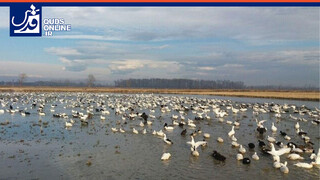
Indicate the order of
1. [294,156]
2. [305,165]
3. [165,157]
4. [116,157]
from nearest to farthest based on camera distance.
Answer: [305,165] < [165,157] < [116,157] < [294,156]

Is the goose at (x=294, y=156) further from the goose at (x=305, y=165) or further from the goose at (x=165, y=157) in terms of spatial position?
the goose at (x=165, y=157)

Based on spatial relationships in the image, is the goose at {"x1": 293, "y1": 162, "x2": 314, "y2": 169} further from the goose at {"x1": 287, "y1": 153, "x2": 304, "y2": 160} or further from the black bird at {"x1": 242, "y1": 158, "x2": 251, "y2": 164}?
the black bird at {"x1": 242, "y1": 158, "x2": 251, "y2": 164}

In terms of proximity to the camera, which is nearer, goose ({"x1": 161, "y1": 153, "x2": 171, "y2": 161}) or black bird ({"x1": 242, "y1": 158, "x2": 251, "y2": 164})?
black bird ({"x1": 242, "y1": 158, "x2": 251, "y2": 164})

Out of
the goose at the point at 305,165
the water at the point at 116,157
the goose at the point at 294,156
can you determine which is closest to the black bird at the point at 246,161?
the water at the point at 116,157

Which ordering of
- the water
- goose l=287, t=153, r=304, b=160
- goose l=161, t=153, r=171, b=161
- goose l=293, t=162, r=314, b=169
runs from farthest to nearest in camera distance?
1. goose l=287, t=153, r=304, b=160
2. goose l=161, t=153, r=171, b=161
3. goose l=293, t=162, r=314, b=169
4. the water

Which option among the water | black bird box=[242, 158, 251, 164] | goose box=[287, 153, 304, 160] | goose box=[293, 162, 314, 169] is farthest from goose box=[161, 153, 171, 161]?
goose box=[287, 153, 304, 160]

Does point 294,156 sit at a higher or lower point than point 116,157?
higher

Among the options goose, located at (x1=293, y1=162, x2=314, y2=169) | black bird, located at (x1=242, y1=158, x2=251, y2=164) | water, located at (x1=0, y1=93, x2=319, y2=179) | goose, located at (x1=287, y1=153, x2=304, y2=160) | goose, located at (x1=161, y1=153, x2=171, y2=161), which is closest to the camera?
water, located at (x1=0, y1=93, x2=319, y2=179)

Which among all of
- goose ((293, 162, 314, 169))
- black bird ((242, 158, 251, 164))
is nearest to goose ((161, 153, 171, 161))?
black bird ((242, 158, 251, 164))

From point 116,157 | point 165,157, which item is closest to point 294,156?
point 165,157

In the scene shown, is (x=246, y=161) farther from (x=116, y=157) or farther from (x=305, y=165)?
(x=116, y=157)

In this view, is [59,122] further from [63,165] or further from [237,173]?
[237,173]

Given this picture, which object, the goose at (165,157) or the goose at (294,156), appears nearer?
the goose at (165,157)

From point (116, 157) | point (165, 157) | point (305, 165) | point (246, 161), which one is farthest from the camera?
point (116, 157)
